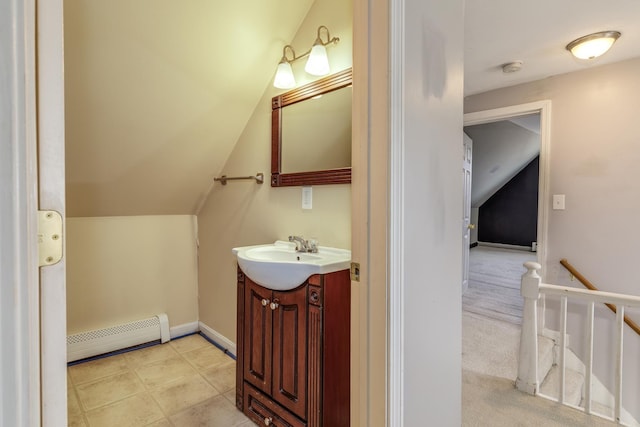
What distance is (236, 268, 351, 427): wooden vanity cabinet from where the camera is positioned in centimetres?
133

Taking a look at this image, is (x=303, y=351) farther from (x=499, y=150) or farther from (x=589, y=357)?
(x=499, y=150)

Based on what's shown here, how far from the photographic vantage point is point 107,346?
2379 mm

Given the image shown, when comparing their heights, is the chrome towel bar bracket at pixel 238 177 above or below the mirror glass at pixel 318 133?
below

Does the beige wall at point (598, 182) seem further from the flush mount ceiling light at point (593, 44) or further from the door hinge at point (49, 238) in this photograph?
the door hinge at point (49, 238)

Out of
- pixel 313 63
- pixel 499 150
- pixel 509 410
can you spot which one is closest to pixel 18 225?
pixel 313 63

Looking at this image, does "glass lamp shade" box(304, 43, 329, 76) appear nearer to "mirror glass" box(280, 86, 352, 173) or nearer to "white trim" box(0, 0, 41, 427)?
"mirror glass" box(280, 86, 352, 173)

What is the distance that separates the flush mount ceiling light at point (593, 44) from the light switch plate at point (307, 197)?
1863 millimetres

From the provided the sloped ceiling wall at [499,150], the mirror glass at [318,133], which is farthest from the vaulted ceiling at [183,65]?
the sloped ceiling wall at [499,150]

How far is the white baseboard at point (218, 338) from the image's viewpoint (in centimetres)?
243

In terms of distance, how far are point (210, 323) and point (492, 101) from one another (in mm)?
3127

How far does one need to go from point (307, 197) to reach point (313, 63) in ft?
2.31

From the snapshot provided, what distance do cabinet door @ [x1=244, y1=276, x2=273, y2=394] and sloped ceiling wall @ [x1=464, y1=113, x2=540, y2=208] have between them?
3.96 meters

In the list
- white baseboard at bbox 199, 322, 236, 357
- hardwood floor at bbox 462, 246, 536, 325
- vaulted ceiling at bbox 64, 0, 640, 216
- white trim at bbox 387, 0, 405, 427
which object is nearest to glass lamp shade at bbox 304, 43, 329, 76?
vaulted ceiling at bbox 64, 0, 640, 216

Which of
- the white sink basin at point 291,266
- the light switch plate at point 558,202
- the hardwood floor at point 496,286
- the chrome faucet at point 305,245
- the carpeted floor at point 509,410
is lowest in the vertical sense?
the carpeted floor at point 509,410
